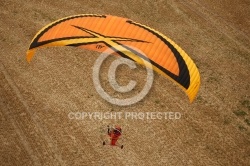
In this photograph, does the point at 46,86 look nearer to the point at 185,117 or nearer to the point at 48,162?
the point at 48,162

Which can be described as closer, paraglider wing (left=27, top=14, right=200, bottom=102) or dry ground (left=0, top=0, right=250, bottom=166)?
paraglider wing (left=27, top=14, right=200, bottom=102)

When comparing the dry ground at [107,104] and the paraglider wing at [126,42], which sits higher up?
the paraglider wing at [126,42]

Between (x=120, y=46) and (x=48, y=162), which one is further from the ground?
(x=120, y=46)

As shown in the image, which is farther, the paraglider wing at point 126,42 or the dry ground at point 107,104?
the dry ground at point 107,104

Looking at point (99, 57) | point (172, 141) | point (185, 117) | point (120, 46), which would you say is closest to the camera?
point (120, 46)

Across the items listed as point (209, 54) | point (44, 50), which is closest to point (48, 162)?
point (44, 50)
